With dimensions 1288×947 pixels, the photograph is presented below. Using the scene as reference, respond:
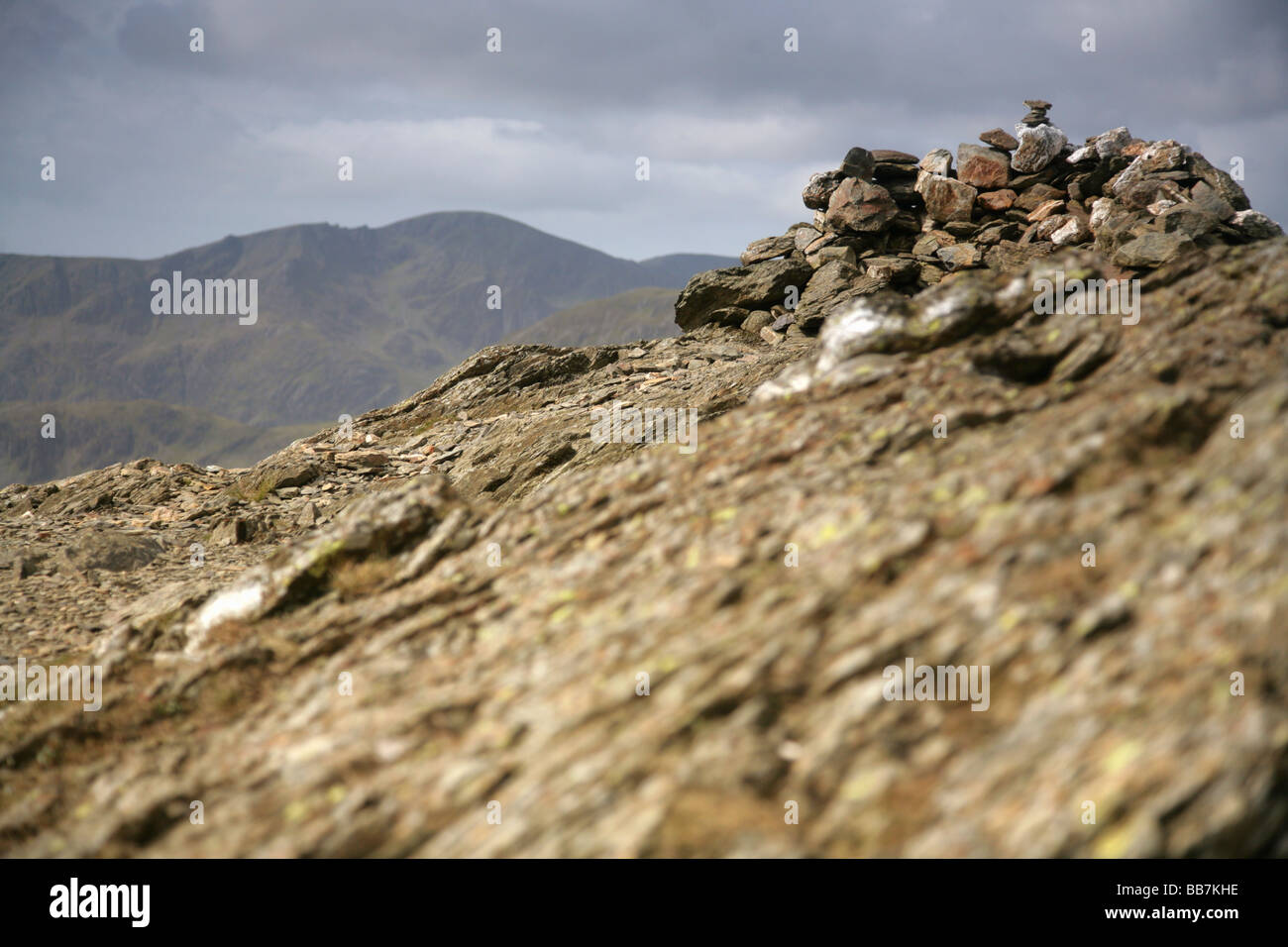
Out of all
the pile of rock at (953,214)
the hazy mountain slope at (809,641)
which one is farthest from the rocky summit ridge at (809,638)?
the pile of rock at (953,214)

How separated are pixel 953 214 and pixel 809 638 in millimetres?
44858

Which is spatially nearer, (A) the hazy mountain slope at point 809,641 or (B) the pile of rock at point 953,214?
(A) the hazy mountain slope at point 809,641

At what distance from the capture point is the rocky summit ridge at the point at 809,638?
319 inches

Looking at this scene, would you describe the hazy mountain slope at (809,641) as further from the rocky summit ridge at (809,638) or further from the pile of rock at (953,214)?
the pile of rock at (953,214)

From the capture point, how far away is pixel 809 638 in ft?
33.4

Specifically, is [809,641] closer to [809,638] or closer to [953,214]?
[809,638]

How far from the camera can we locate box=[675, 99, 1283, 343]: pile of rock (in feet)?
142

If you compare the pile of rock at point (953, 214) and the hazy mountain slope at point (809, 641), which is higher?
the pile of rock at point (953, 214)

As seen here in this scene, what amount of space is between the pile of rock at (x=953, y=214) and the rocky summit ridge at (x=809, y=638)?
29.4 meters

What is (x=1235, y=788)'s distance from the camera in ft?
24.0

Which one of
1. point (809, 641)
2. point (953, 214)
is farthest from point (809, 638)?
point (953, 214)
